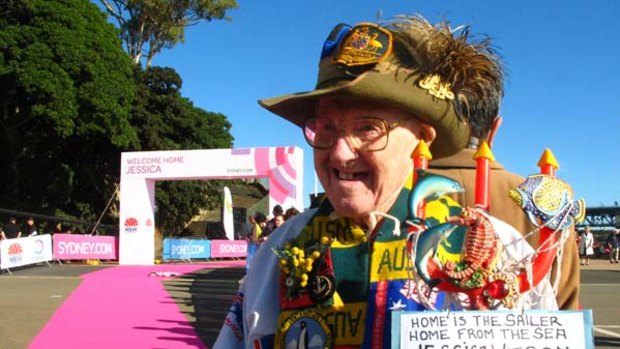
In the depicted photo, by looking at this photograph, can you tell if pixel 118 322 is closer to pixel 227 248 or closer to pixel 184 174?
pixel 184 174

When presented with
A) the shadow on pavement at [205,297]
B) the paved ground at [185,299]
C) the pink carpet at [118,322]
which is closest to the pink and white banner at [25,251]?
the paved ground at [185,299]

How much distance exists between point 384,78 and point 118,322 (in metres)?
7.39

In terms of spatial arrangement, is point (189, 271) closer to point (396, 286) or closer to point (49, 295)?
point (49, 295)

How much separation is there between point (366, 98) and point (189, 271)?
16608mm

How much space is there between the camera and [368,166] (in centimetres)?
147

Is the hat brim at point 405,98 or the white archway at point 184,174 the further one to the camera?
the white archway at point 184,174

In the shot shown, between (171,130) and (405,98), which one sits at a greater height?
(171,130)

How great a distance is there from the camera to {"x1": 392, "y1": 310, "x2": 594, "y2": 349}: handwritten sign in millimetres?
1109

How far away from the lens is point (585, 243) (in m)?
21.7

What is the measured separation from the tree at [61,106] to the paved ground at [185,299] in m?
6.76

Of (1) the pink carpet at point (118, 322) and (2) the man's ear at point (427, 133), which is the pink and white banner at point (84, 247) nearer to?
(1) the pink carpet at point (118, 322)

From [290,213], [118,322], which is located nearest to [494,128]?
[118,322]

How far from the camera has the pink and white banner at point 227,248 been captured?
25.1m

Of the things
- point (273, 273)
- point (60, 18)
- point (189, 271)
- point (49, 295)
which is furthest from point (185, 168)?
point (273, 273)
